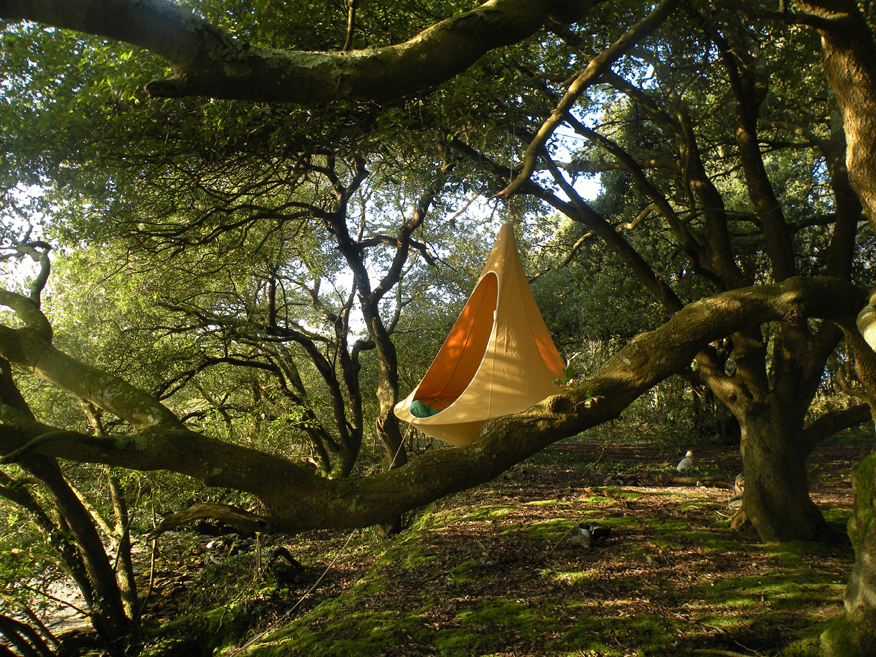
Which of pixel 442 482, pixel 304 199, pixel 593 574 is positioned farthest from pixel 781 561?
pixel 304 199

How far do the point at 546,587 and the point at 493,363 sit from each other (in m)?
1.53

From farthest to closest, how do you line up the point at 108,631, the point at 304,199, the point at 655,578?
1. the point at 304,199
2. the point at 108,631
3. the point at 655,578

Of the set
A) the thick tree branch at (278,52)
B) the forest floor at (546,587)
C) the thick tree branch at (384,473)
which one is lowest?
the forest floor at (546,587)

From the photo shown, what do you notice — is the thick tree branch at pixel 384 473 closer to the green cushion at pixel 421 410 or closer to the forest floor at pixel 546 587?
the forest floor at pixel 546 587

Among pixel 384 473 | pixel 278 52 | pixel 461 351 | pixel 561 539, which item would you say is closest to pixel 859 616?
pixel 384 473

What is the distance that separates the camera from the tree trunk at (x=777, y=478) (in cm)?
386

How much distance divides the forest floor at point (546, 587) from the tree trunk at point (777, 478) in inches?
5.4

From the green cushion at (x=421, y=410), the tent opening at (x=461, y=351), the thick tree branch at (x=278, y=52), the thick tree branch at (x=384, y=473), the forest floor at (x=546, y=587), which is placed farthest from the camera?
the tent opening at (x=461, y=351)

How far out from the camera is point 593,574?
346 cm

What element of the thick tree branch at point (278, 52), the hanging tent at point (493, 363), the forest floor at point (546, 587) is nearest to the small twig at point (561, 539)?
the forest floor at point (546, 587)

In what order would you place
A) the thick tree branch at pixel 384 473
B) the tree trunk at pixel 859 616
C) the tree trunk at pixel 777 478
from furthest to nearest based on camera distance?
the tree trunk at pixel 777 478, the tree trunk at pixel 859 616, the thick tree branch at pixel 384 473

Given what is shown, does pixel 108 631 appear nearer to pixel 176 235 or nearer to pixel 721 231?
pixel 176 235

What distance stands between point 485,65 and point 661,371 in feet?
8.08

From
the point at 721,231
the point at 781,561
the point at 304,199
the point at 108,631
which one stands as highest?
the point at 304,199
